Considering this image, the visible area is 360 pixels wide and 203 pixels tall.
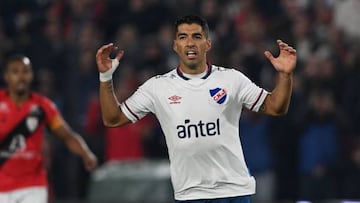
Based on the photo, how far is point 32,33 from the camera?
58.5 ft

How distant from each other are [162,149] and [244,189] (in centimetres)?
722

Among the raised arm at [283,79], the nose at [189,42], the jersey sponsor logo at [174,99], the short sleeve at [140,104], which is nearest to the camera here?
the raised arm at [283,79]

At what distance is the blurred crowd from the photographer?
1562 centimetres

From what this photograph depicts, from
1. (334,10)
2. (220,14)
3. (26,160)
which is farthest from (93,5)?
(26,160)

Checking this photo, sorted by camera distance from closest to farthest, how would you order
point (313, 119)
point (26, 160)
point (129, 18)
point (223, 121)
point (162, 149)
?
point (223, 121) < point (26, 160) < point (313, 119) < point (162, 149) < point (129, 18)

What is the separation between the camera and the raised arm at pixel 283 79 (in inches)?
360

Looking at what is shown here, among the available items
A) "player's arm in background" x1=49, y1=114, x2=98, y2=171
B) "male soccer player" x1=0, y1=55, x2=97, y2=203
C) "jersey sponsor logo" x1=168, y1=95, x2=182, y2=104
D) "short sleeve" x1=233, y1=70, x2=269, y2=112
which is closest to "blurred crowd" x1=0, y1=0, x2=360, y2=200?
"player's arm in background" x1=49, y1=114, x2=98, y2=171

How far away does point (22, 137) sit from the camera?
1203 centimetres

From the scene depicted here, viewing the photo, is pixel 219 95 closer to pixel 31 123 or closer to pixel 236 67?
pixel 31 123

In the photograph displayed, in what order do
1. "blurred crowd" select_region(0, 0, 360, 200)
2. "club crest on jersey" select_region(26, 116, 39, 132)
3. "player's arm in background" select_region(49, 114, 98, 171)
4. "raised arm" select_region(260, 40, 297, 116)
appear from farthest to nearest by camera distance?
"blurred crowd" select_region(0, 0, 360, 200)
"player's arm in background" select_region(49, 114, 98, 171)
"club crest on jersey" select_region(26, 116, 39, 132)
"raised arm" select_region(260, 40, 297, 116)

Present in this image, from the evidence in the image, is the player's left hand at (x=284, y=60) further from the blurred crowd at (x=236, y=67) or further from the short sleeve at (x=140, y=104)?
the blurred crowd at (x=236, y=67)

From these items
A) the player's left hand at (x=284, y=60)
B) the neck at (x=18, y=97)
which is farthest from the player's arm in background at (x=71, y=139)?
the player's left hand at (x=284, y=60)

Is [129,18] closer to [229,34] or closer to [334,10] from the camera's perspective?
[229,34]

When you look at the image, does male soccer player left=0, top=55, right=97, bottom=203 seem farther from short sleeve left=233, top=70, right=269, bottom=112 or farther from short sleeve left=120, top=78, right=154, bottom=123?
short sleeve left=233, top=70, right=269, bottom=112
